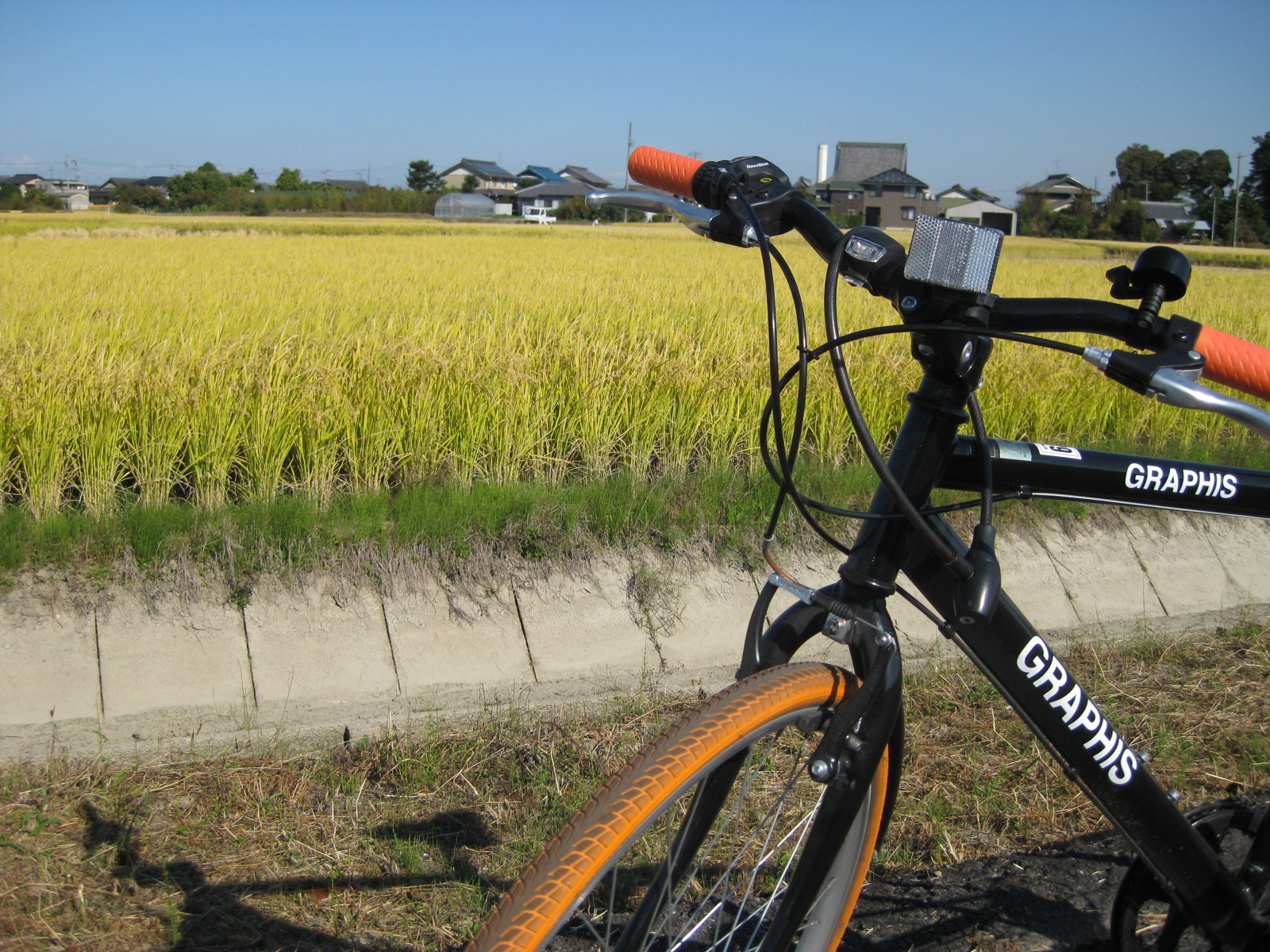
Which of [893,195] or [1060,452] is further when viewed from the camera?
[893,195]

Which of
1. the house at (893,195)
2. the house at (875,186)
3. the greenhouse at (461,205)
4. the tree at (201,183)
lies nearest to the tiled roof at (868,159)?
the house at (875,186)

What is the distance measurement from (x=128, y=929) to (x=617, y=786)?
1.53 meters

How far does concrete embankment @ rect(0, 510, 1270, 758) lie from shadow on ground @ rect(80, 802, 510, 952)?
0.52m

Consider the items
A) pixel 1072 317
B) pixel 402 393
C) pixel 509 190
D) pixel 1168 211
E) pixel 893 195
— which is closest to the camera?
pixel 1072 317

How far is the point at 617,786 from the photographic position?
42.2 inches

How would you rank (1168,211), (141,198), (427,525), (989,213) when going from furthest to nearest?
1. (141,198)
2. (1168,211)
3. (989,213)
4. (427,525)

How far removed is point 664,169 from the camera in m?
1.48

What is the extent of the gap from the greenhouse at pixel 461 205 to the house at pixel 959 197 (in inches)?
1378

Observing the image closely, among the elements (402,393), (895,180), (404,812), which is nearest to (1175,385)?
(404,812)

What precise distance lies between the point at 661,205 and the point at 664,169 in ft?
0.18

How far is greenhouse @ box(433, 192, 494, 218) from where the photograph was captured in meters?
65.9

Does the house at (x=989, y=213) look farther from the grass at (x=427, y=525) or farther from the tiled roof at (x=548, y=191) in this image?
the grass at (x=427, y=525)

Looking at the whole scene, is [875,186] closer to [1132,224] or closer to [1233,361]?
[1132,224]

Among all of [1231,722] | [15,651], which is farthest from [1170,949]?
[15,651]
